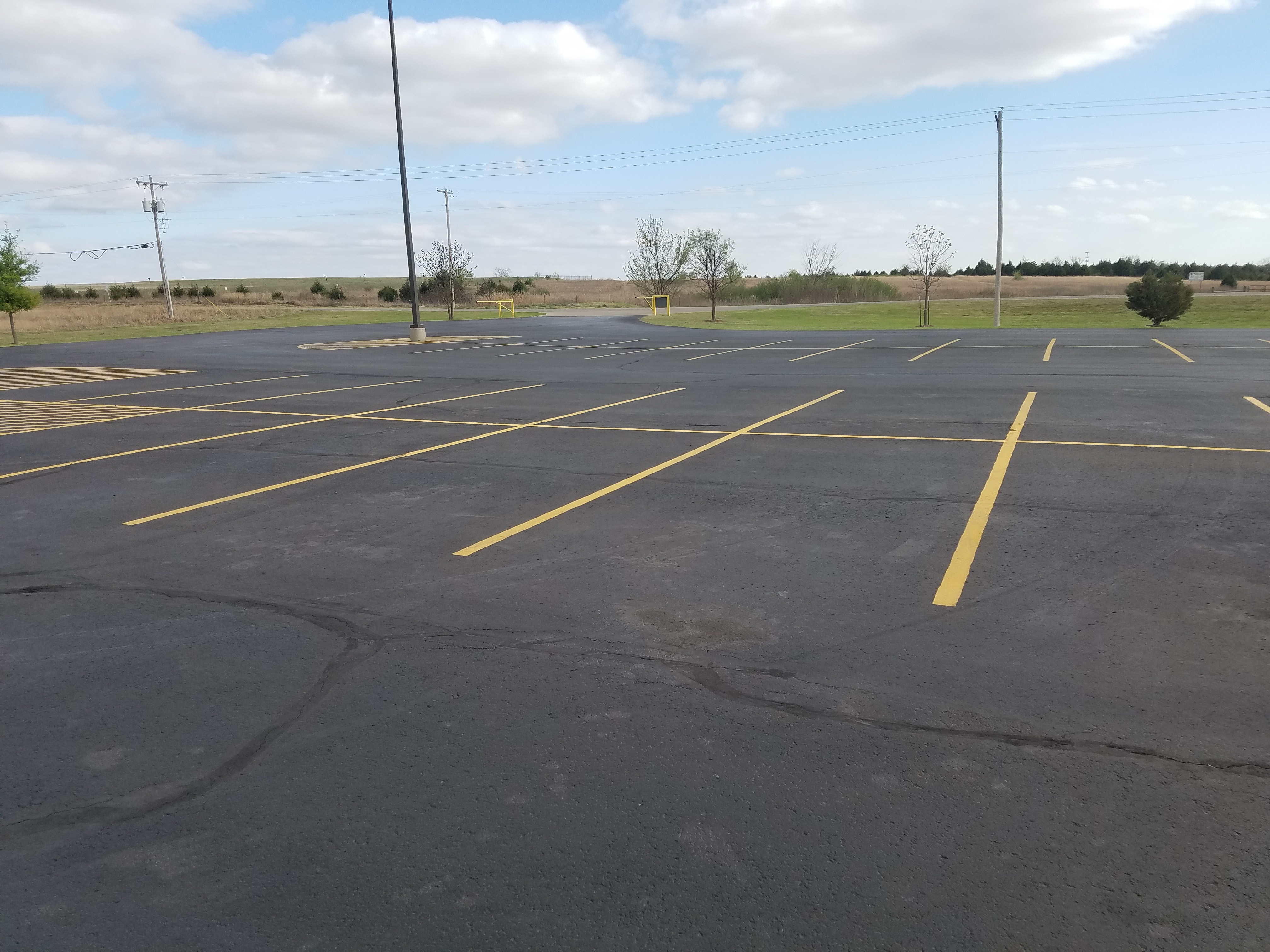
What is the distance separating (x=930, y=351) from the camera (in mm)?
24938

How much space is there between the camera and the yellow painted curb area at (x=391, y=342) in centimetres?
3061

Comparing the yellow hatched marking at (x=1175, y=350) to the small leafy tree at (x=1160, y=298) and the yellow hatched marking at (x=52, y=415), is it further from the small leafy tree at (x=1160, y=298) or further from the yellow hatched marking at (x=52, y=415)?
the small leafy tree at (x=1160, y=298)

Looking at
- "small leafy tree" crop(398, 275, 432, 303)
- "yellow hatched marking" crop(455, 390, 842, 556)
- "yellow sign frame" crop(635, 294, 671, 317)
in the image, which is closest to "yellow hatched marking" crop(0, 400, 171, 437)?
"yellow hatched marking" crop(455, 390, 842, 556)

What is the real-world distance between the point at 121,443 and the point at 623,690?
1020 centimetres

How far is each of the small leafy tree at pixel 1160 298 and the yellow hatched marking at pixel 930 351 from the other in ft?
74.6

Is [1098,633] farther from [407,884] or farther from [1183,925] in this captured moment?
[407,884]

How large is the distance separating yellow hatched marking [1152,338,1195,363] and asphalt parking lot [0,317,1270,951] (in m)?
11.3

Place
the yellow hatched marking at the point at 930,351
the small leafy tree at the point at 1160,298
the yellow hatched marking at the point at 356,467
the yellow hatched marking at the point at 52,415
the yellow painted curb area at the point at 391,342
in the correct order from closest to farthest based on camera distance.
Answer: the yellow hatched marking at the point at 356,467, the yellow hatched marking at the point at 52,415, the yellow hatched marking at the point at 930,351, the yellow painted curb area at the point at 391,342, the small leafy tree at the point at 1160,298

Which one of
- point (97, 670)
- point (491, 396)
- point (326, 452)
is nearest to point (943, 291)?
point (491, 396)

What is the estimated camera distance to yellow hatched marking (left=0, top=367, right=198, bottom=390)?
67.0ft

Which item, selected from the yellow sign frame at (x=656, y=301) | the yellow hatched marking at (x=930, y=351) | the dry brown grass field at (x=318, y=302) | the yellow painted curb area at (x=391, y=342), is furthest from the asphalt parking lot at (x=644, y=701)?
the dry brown grass field at (x=318, y=302)

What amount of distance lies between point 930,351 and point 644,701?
74.3 ft

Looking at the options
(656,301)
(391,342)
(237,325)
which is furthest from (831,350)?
(656,301)

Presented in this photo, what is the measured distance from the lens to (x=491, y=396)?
639 inches
